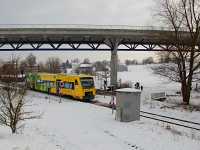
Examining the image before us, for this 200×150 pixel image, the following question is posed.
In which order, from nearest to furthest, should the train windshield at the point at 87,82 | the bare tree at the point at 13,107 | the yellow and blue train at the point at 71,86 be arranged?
1. the bare tree at the point at 13,107
2. the yellow and blue train at the point at 71,86
3. the train windshield at the point at 87,82

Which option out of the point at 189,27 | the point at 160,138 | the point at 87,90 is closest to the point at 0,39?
the point at 87,90

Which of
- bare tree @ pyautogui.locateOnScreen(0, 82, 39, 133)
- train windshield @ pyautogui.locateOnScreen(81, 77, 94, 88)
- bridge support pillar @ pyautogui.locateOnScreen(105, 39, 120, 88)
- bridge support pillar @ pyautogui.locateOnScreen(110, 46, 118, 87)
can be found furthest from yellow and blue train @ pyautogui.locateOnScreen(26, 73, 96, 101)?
bridge support pillar @ pyautogui.locateOnScreen(110, 46, 118, 87)

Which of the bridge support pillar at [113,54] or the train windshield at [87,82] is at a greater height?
the bridge support pillar at [113,54]

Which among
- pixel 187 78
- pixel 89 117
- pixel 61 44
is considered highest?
pixel 61 44

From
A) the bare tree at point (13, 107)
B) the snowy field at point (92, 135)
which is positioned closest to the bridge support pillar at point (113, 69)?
the snowy field at point (92, 135)

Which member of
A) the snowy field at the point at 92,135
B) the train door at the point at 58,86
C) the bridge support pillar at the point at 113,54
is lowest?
the snowy field at the point at 92,135

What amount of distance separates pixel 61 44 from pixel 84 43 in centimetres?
390

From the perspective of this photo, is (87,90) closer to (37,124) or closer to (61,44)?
(37,124)

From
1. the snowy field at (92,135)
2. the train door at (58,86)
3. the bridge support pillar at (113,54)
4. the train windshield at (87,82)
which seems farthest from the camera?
the bridge support pillar at (113,54)

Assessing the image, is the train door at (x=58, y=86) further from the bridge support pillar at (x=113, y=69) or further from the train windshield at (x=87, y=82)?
the bridge support pillar at (x=113, y=69)

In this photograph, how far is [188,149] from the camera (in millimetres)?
12547

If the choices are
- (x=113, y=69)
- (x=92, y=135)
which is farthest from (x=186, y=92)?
(x=92, y=135)

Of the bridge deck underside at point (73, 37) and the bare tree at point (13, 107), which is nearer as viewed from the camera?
the bare tree at point (13, 107)

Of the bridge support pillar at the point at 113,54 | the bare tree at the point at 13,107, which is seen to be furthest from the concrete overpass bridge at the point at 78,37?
the bare tree at the point at 13,107
